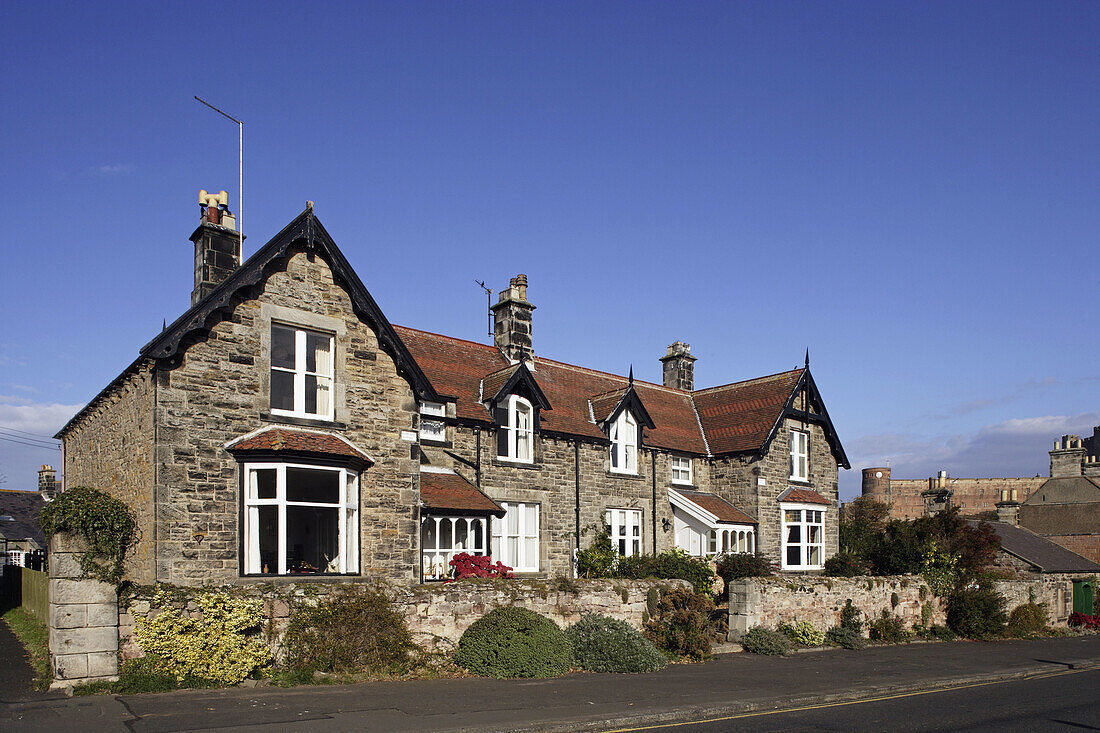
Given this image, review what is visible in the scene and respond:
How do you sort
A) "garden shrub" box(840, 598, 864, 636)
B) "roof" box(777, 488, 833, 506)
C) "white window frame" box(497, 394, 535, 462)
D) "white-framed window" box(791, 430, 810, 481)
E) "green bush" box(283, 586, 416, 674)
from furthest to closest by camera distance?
1. "white-framed window" box(791, 430, 810, 481)
2. "roof" box(777, 488, 833, 506)
3. "white window frame" box(497, 394, 535, 462)
4. "garden shrub" box(840, 598, 864, 636)
5. "green bush" box(283, 586, 416, 674)

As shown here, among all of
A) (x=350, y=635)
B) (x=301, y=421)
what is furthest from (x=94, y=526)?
(x=350, y=635)

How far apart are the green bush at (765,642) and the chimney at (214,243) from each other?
14.9m

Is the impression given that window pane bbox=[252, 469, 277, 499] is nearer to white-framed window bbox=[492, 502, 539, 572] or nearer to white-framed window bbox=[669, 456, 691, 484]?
white-framed window bbox=[492, 502, 539, 572]

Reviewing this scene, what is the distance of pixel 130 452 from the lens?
1686 cm

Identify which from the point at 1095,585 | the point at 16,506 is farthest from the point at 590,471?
the point at 16,506

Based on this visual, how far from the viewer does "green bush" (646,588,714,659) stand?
19391mm

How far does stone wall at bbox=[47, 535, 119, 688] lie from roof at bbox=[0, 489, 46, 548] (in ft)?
120

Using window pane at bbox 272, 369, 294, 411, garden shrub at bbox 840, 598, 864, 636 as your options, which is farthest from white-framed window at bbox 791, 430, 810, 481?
window pane at bbox 272, 369, 294, 411

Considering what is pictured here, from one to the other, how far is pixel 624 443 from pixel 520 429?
449 centimetres

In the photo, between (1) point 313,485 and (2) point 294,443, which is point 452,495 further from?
(2) point 294,443

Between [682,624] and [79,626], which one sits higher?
[79,626]

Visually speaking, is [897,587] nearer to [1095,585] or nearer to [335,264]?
[1095,585]

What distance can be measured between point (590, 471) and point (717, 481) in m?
6.68

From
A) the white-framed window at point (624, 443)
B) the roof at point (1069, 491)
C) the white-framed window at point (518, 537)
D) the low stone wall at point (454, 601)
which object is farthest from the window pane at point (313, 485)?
the roof at point (1069, 491)
